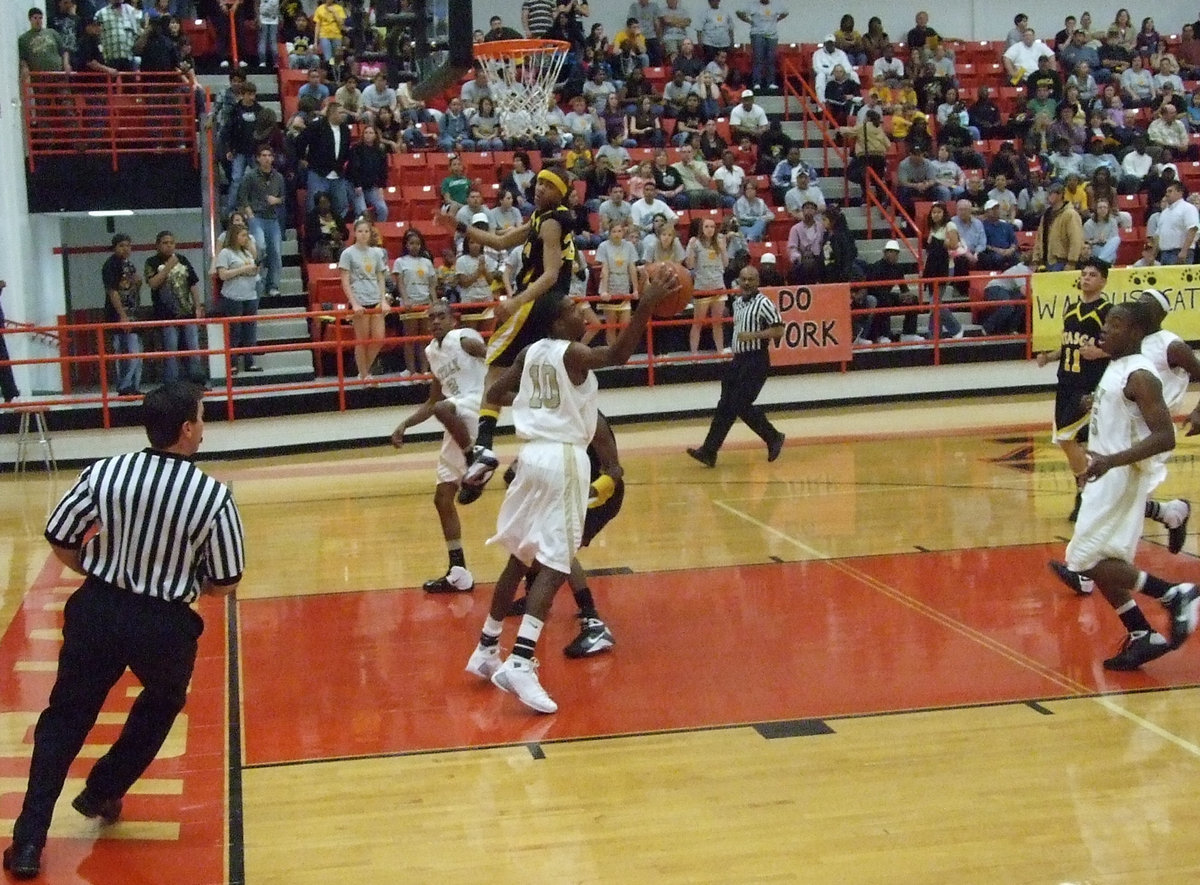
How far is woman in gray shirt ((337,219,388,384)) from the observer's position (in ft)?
55.3

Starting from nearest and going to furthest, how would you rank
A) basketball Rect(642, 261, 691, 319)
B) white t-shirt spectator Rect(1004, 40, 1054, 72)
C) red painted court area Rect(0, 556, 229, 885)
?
1. red painted court area Rect(0, 556, 229, 885)
2. basketball Rect(642, 261, 691, 319)
3. white t-shirt spectator Rect(1004, 40, 1054, 72)

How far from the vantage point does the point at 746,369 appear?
14297 millimetres

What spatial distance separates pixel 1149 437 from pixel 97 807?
15.4ft

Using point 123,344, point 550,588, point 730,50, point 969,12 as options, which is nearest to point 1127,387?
point 550,588

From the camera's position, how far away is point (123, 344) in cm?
1809

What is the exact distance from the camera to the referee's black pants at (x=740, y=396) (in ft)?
46.7

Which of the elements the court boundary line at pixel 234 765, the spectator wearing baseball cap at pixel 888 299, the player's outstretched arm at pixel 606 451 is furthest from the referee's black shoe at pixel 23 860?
the spectator wearing baseball cap at pixel 888 299

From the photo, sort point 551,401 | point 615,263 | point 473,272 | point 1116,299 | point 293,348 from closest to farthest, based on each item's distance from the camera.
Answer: point 551,401, point 293,348, point 473,272, point 615,263, point 1116,299

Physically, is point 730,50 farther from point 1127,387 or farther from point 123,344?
point 1127,387

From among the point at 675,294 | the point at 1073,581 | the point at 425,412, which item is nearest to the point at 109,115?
the point at 425,412

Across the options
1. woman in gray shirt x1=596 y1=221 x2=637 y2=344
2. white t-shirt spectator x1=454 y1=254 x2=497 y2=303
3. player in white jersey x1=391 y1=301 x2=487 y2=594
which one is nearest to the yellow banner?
woman in gray shirt x1=596 y1=221 x2=637 y2=344

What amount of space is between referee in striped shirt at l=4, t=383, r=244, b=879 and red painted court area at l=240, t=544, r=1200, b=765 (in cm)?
133

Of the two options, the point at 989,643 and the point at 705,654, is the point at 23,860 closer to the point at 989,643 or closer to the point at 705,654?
the point at 705,654

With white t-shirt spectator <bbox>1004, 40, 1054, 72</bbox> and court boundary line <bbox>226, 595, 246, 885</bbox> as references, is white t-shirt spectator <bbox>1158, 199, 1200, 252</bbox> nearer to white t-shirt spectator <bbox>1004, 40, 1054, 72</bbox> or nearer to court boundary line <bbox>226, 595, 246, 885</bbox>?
white t-shirt spectator <bbox>1004, 40, 1054, 72</bbox>
